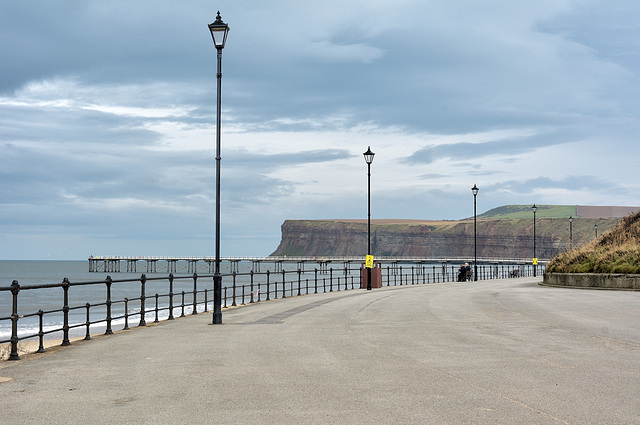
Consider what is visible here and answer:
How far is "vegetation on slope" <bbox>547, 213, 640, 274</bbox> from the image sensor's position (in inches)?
1316

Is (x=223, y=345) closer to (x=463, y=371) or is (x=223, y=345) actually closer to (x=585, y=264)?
(x=463, y=371)

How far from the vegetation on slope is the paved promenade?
18.8 metres

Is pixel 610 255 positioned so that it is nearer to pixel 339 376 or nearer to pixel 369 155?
pixel 369 155

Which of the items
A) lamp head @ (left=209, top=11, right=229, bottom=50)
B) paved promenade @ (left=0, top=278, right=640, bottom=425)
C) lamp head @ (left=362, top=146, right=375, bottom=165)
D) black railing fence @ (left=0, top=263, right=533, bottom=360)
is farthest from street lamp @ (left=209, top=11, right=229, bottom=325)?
lamp head @ (left=362, top=146, right=375, bottom=165)

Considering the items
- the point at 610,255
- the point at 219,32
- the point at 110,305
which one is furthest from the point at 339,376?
the point at 610,255

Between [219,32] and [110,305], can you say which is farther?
[219,32]

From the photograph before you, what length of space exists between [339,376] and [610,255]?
101 feet

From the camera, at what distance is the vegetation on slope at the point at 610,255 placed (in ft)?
110

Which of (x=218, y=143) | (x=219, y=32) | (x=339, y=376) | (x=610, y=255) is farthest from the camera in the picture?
(x=610, y=255)

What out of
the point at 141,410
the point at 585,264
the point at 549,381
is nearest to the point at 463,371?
the point at 549,381

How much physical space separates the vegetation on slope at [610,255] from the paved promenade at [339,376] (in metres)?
18.8

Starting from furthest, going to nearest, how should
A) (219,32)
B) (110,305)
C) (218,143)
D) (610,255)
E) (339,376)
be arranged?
(610,255), (218,143), (219,32), (110,305), (339,376)

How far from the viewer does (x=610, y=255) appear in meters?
35.5

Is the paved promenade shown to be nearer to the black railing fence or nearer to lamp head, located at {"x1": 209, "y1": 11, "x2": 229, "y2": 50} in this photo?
the black railing fence
